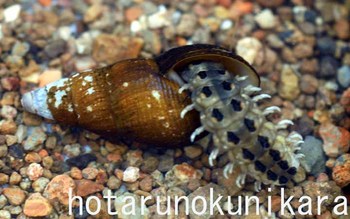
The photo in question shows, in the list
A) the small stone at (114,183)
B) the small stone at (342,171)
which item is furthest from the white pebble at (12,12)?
the small stone at (342,171)

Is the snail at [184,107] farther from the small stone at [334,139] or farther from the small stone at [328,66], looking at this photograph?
the small stone at [328,66]

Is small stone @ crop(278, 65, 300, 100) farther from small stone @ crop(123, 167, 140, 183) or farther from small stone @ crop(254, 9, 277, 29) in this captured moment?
small stone @ crop(123, 167, 140, 183)

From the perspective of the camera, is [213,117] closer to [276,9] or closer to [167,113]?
[167,113]

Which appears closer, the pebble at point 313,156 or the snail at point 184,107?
the snail at point 184,107

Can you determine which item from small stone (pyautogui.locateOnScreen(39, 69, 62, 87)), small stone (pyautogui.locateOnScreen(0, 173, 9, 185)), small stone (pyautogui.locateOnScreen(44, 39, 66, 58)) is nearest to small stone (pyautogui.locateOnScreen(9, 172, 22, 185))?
small stone (pyautogui.locateOnScreen(0, 173, 9, 185))

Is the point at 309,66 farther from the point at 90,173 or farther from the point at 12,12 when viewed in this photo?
the point at 12,12

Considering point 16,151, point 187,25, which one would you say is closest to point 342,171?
point 187,25
